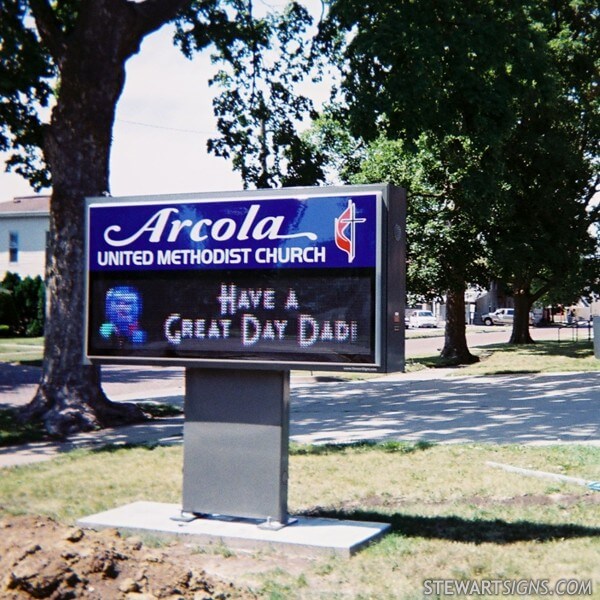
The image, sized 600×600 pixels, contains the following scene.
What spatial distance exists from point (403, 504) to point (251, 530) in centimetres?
180

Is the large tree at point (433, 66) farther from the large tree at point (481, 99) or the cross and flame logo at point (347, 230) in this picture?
the cross and flame logo at point (347, 230)

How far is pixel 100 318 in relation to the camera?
7.29 meters

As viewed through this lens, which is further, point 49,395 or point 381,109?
point 381,109

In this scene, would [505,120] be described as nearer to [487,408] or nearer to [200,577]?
[487,408]

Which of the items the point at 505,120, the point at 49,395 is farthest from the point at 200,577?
the point at 505,120

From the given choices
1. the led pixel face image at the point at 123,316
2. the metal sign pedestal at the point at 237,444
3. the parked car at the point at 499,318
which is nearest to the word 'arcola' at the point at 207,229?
the led pixel face image at the point at 123,316

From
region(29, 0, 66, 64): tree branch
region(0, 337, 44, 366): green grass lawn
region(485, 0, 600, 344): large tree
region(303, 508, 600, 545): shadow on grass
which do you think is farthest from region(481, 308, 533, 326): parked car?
region(303, 508, 600, 545): shadow on grass

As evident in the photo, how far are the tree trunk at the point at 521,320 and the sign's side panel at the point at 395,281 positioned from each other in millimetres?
37670

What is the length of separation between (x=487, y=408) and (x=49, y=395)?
7.36 m

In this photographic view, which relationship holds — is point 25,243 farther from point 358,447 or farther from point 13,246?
point 358,447

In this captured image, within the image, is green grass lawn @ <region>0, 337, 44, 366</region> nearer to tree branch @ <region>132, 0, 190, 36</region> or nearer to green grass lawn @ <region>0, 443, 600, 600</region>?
tree branch @ <region>132, 0, 190, 36</region>

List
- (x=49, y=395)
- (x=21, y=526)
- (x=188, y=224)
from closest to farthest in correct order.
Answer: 1. (x=21, y=526)
2. (x=188, y=224)
3. (x=49, y=395)

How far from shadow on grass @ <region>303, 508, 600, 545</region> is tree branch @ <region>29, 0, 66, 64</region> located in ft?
32.3

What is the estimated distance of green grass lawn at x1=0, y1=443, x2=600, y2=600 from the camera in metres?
5.80
